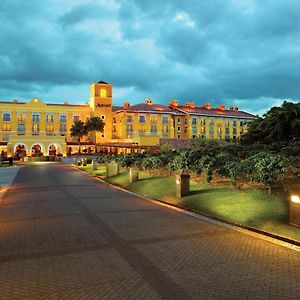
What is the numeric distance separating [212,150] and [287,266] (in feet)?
47.5

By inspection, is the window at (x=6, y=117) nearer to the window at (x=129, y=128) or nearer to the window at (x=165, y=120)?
the window at (x=129, y=128)

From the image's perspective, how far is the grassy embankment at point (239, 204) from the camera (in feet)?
31.3

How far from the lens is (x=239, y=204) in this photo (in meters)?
11.7

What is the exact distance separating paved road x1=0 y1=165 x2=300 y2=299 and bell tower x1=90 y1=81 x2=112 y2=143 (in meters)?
69.5

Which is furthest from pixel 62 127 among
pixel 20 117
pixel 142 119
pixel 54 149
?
pixel 142 119

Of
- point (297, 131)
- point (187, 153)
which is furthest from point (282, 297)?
point (297, 131)

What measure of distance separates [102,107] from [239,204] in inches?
2837

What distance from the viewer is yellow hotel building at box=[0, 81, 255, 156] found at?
73.2 m

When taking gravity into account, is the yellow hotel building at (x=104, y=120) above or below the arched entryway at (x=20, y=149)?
above

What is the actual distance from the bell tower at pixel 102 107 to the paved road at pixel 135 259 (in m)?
69.5

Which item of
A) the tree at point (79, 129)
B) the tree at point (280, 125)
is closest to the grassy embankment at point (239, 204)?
the tree at point (280, 125)

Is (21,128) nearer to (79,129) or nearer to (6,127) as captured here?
(6,127)

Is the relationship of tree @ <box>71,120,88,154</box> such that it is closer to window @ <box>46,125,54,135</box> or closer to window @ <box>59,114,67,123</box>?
window @ <box>59,114,67,123</box>

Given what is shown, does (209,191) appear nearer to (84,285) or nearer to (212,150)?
(212,150)
